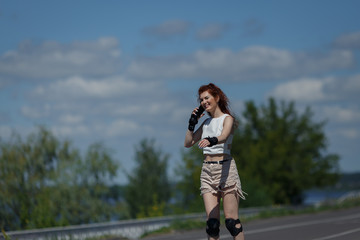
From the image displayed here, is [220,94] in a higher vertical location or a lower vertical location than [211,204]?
higher

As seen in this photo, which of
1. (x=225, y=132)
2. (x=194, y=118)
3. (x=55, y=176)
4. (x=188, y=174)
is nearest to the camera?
(x=225, y=132)

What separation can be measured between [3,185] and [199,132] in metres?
42.6

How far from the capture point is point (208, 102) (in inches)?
279

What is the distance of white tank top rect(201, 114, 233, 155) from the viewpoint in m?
6.82

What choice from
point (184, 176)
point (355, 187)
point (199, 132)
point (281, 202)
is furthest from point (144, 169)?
point (199, 132)

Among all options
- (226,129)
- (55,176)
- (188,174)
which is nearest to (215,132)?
(226,129)

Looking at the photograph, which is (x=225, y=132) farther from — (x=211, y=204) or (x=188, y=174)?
(x=188, y=174)

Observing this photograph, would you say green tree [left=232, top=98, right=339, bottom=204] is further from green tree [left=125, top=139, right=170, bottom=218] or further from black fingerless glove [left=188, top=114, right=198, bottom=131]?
black fingerless glove [left=188, top=114, right=198, bottom=131]

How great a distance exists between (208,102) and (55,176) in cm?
4154

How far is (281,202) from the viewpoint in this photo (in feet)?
175

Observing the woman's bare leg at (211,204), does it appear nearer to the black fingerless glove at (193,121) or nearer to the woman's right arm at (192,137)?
the woman's right arm at (192,137)

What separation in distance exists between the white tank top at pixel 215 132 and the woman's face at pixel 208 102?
14cm

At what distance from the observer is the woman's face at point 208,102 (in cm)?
707

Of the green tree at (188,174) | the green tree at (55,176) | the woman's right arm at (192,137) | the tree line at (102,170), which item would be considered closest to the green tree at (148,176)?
the green tree at (188,174)
